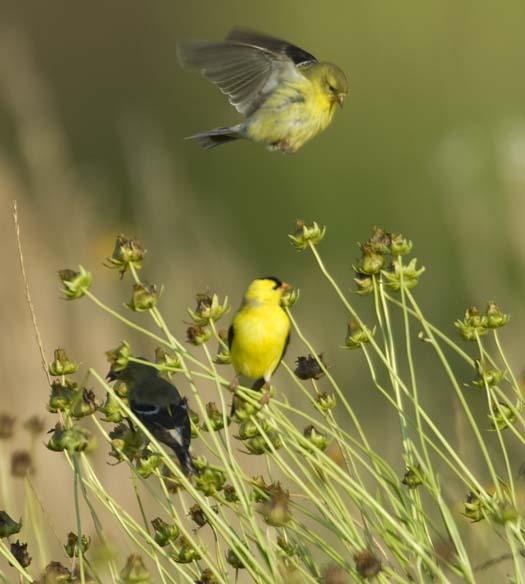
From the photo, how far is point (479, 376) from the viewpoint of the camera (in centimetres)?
276

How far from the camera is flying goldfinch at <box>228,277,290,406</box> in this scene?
321cm

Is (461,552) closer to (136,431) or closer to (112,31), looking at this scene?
(136,431)

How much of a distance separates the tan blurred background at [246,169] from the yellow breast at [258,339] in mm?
1216

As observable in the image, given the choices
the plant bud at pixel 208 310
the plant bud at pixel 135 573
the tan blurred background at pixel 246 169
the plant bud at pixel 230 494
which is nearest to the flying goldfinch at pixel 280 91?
the tan blurred background at pixel 246 169

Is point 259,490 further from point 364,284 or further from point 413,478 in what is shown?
point 364,284

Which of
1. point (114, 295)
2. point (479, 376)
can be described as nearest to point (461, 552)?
point (479, 376)

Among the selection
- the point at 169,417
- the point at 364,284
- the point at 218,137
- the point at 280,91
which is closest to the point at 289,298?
the point at 364,284

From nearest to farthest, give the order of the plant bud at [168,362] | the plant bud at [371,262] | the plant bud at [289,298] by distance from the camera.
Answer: the plant bud at [168,362] → the plant bud at [371,262] → the plant bud at [289,298]

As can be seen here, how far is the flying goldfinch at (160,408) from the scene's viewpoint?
3049mm

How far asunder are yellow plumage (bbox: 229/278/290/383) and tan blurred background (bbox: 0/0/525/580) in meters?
1.22

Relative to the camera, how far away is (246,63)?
4285 mm

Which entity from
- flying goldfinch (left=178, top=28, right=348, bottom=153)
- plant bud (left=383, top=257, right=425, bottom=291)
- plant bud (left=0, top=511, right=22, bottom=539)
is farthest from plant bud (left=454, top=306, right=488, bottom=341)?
flying goldfinch (left=178, top=28, right=348, bottom=153)

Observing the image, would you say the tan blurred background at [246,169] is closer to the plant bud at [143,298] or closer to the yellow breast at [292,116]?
the yellow breast at [292,116]

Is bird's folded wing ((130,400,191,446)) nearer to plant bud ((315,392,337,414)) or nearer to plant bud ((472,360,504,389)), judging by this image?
plant bud ((315,392,337,414))
